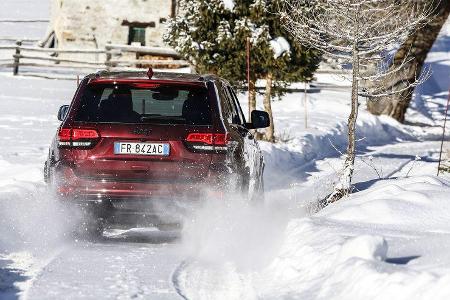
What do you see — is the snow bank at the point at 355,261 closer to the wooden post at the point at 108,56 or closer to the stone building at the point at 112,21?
the wooden post at the point at 108,56

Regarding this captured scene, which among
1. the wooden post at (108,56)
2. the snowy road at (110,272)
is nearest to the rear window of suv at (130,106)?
the snowy road at (110,272)

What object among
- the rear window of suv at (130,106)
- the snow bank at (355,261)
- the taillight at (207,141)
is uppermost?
the rear window of suv at (130,106)

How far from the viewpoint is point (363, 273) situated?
620 centimetres

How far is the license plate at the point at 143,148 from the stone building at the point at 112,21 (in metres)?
33.8

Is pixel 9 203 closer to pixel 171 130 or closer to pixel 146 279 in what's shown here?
pixel 171 130

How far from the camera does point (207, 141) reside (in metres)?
9.04

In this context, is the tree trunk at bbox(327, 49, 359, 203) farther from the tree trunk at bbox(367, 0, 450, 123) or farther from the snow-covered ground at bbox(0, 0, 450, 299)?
the tree trunk at bbox(367, 0, 450, 123)

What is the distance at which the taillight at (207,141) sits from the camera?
901 centimetres

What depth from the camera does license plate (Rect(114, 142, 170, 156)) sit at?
897 centimetres

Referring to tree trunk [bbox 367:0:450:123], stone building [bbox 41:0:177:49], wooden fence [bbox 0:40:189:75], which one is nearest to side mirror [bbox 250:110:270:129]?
tree trunk [bbox 367:0:450:123]

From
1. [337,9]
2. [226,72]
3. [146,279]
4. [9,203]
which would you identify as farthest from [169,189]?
[226,72]

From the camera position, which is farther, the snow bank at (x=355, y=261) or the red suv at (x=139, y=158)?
the red suv at (x=139, y=158)

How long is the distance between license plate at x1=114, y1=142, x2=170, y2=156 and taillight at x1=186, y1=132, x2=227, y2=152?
217 millimetres

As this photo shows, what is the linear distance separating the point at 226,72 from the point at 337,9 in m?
9.20
